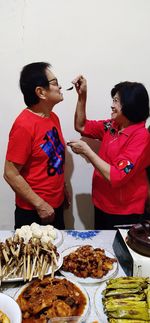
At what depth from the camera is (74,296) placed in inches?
43.2

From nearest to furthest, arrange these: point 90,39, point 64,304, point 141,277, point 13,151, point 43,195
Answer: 1. point 64,304
2. point 141,277
3. point 13,151
4. point 43,195
5. point 90,39

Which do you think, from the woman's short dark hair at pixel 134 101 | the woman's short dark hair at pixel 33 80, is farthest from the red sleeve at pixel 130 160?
the woman's short dark hair at pixel 33 80

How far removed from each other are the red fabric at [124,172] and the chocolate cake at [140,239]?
1.38ft

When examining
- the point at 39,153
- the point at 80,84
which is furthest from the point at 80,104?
the point at 39,153

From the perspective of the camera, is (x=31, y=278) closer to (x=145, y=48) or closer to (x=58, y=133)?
(x=58, y=133)

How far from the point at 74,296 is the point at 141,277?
0.29m

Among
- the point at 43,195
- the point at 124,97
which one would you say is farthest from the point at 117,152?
the point at 43,195

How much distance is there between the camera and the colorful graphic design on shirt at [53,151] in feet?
6.00

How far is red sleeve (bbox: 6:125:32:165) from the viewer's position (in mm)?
1709

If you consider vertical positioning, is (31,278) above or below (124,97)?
below

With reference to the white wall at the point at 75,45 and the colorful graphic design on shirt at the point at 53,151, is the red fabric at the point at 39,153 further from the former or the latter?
the white wall at the point at 75,45

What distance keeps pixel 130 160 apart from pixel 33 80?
74 cm

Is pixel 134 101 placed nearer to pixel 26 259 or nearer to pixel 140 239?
pixel 140 239

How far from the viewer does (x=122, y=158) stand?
5.55 ft
